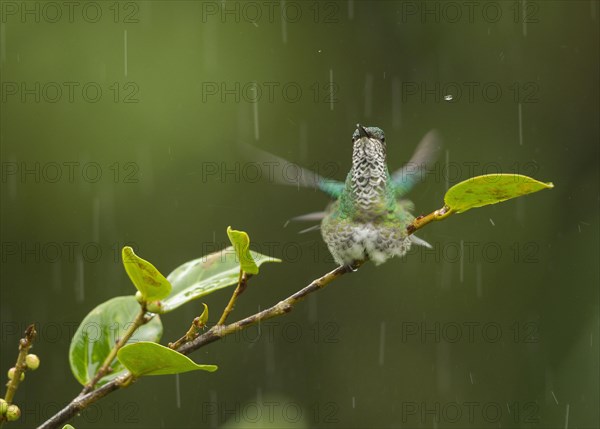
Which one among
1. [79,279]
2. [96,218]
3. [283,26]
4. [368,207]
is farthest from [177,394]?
[368,207]

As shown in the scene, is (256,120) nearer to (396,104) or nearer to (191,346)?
(396,104)

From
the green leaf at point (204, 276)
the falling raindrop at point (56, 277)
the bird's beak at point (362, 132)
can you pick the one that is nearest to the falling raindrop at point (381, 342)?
the falling raindrop at point (56, 277)

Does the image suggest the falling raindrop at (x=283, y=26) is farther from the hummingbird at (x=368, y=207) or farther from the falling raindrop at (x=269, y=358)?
the hummingbird at (x=368, y=207)

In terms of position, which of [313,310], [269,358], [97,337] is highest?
[97,337]

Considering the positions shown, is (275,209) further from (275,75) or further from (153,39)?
(153,39)

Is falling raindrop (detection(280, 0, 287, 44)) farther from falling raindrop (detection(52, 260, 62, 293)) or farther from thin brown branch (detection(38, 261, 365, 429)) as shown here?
thin brown branch (detection(38, 261, 365, 429))

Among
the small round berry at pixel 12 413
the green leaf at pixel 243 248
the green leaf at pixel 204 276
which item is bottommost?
the small round berry at pixel 12 413
